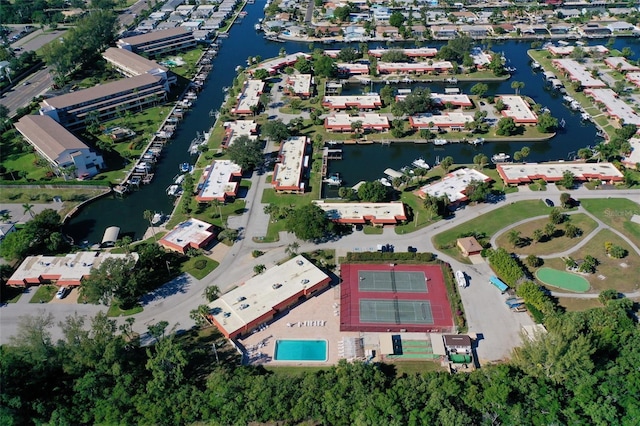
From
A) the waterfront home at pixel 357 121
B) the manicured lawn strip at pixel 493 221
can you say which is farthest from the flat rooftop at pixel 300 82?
the manicured lawn strip at pixel 493 221

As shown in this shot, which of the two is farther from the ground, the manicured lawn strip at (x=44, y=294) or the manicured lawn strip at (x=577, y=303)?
the manicured lawn strip at (x=44, y=294)

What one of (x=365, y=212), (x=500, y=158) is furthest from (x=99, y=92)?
(x=500, y=158)

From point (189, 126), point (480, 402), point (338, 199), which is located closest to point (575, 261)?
point (480, 402)

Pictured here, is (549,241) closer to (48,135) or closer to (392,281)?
(392,281)

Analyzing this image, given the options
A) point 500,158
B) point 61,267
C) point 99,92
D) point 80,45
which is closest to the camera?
point 61,267

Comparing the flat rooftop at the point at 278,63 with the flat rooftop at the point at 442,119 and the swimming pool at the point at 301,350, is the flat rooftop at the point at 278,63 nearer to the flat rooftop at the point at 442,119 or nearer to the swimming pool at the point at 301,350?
the flat rooftop at the point at 442,119

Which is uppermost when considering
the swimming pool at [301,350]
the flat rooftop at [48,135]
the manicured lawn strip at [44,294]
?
the flat rooftop at [48,135]
